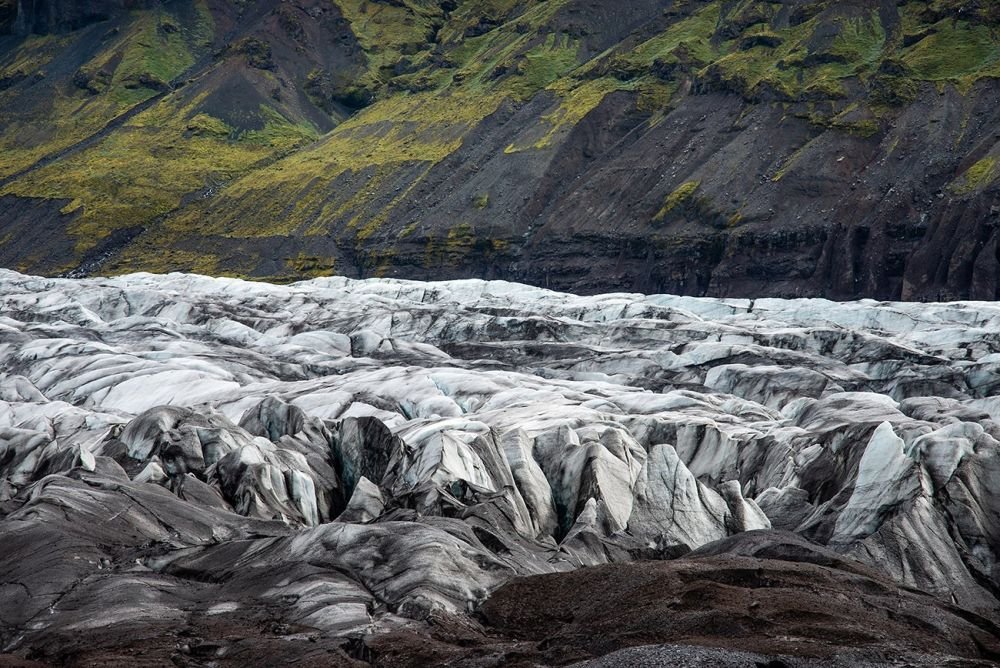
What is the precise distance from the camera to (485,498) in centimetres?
3984

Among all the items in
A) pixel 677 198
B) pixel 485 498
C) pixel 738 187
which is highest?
pixel 738 187

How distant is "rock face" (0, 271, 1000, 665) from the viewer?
2611cm

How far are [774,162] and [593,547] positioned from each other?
13150cm

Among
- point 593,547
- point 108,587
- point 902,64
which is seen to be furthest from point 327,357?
point 902,64

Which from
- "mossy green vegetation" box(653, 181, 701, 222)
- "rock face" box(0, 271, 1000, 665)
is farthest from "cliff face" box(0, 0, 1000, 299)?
"rock face" box(0, 271, 1000, 665)

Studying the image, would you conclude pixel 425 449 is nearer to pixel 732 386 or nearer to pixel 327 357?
pixel 732 386

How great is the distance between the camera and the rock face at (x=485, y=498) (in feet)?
85.7

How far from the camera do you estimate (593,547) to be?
36.9 meters

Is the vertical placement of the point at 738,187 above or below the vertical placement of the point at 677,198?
above

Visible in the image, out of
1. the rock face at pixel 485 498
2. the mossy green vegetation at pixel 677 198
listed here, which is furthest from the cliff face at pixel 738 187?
the rock face at pixel 485 498

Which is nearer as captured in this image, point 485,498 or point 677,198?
point 485,498

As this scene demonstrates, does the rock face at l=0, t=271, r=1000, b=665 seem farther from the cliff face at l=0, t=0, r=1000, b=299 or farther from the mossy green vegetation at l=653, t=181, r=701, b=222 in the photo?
the mossy green vegetation at l=653, t=181, r=701, b=222

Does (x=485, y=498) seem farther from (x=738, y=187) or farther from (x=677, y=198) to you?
(x=677, y=198)

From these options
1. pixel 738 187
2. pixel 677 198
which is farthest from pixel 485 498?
pixel 677 198
